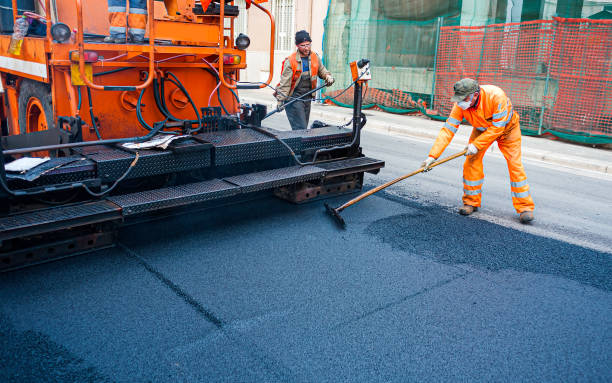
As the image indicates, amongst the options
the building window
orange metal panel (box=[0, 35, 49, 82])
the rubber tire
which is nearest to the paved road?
the rubber tire

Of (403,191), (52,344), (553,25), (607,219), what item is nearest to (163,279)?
→ (52,344)

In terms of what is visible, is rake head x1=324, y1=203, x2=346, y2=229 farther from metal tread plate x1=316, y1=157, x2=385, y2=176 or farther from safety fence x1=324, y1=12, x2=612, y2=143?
safety fence x1=324, y1=12, x2=612, y2=143

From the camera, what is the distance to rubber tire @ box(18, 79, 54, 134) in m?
4.96

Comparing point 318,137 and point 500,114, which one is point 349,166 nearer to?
point 318,137

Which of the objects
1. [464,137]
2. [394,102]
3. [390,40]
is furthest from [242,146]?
[390,40]

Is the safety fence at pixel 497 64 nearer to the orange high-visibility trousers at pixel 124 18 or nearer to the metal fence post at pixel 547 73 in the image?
the metal fence post at pixel 547 73

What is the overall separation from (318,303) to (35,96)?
12.0 ft

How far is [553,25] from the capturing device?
10.1 meters

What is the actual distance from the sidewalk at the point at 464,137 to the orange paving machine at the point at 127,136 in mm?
4169

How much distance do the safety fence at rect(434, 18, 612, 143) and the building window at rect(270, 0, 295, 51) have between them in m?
8.14

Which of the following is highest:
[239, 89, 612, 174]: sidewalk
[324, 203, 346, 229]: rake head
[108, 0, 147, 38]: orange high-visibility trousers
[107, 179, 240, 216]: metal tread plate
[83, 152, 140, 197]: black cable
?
[108, 0, 147, 38]: orange high-visibility trousers

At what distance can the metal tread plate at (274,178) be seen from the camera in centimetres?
471

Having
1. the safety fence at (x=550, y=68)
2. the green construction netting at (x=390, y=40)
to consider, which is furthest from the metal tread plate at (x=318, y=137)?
the green construction netting at (x=390, y=40)

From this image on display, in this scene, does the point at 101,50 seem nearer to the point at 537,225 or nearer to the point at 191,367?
the point at 191,367
